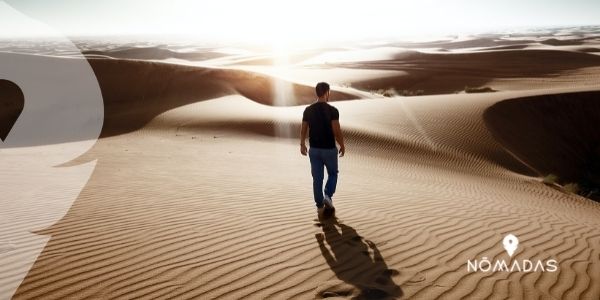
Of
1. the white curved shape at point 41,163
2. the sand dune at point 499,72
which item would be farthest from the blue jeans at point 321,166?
the sand dune at point 499,72

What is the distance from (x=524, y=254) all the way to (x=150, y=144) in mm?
9603

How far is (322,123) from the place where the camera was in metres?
4.96

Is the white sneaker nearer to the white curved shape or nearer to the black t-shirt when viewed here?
the black t-shirt

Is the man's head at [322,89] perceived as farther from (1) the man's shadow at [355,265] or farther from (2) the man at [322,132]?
(1) the man's shadow at [355,265]

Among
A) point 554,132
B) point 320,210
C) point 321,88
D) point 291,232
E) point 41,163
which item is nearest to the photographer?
point 291,232

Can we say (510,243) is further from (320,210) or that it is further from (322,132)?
(322,132)

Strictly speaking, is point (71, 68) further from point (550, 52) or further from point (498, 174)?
point (550, 52)

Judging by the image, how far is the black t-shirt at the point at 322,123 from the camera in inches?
195

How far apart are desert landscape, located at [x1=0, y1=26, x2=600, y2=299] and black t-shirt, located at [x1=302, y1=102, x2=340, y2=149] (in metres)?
0.98

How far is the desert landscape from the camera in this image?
3520mm

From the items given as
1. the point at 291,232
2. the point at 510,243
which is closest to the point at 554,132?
the point at 510,243

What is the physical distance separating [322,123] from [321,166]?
1.77ft

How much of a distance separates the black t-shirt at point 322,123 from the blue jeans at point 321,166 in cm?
7

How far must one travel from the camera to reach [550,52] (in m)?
47.3
